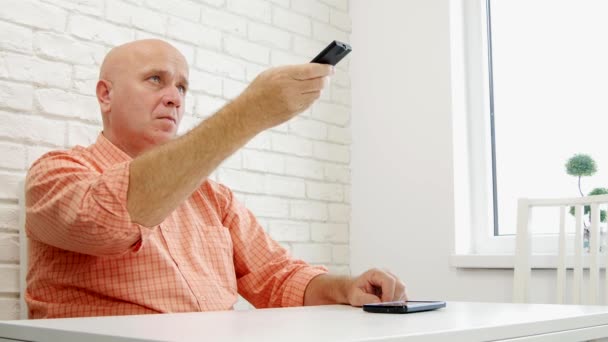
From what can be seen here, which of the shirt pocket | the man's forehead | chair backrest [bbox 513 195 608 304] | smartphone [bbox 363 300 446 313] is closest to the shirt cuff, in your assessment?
the shirt pocket

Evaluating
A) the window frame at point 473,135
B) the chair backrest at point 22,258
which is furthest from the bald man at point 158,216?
the window frame at point 473,135

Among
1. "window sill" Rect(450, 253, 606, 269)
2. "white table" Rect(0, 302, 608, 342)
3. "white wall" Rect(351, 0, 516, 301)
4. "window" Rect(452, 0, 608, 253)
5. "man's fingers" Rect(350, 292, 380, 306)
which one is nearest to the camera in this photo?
Answer: "white table" Rect(0, 302, 608, 342)

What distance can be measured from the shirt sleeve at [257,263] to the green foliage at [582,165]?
3.34 ft

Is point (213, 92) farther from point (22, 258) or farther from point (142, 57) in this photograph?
point (22, 258)

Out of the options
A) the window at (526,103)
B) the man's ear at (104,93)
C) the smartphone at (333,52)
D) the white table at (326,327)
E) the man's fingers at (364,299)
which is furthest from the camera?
the window at (526,103)

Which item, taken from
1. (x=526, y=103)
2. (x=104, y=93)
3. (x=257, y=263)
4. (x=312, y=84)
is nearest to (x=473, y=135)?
(x=526, y=103)

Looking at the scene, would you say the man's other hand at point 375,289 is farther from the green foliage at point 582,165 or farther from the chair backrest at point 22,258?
the green foliage at point 582,165

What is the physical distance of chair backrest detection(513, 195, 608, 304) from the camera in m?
1.88

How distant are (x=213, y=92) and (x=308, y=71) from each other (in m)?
1.13

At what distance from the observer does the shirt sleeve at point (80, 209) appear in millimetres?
1055

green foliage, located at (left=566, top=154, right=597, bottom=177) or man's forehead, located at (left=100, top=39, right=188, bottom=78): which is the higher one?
man's forehead, located at (left=100, top=39, right=188, bottom=78)

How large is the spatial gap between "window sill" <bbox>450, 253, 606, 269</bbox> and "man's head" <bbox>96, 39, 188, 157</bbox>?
3.88 feet

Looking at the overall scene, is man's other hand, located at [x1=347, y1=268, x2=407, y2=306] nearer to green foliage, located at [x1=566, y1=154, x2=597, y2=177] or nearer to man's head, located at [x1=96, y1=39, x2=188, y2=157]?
man's head, located at [x1=96, y1=39, x2=188, y2=157]

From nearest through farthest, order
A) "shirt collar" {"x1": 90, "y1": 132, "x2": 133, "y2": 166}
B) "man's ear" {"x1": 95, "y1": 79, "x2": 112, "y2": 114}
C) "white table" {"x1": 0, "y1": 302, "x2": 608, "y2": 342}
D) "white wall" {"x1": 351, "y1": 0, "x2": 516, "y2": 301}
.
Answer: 1. "white table" {"x1": 0, "y1": 302, "x2": 608, "y2": 342}
2. "shirt collar" {"x1": 90, "y1": 132, "x2": 133, "y2": 166}
3. "man's ear" {"x1": 95, "y1": 79, "x2": 112, "y2": 114}
4. "white wall" {"x1": 351, "y1": 0, "x2": 516, "y2": 301}
